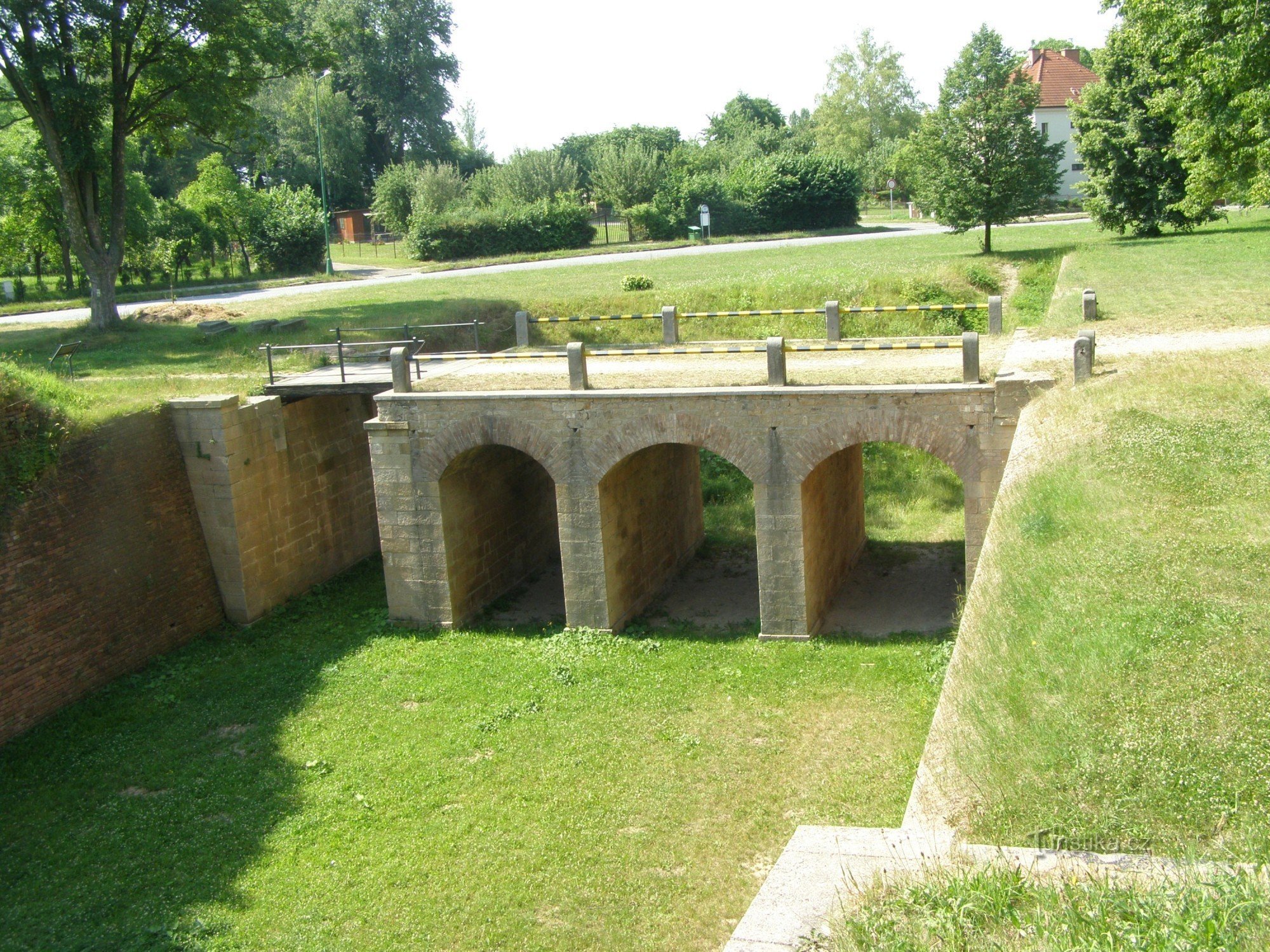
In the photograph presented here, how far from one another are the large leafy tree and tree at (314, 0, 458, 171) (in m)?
51.0

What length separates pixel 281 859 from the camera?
1320 cm

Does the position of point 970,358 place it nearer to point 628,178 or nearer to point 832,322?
point 832,322

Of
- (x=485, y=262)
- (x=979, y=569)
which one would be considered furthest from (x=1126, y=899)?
(x=485, y=262)

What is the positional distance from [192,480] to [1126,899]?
17.4 m

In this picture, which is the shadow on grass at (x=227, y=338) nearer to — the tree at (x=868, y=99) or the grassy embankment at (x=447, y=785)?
the grassy embankment at (x=447, y=785)

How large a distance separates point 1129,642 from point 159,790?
11847mm

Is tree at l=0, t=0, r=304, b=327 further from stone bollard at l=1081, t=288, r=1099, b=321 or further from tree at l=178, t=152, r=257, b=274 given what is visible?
tree at l=178, t=152, r=257, b=274

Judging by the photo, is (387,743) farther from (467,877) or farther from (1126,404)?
(1126,404)

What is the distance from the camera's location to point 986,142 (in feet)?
109

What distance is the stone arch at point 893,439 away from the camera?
55.5 ft

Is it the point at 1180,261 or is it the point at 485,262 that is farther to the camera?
the point at 485,262

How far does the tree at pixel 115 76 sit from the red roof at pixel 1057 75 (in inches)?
1737

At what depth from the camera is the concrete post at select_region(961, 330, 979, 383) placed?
54.9 feet

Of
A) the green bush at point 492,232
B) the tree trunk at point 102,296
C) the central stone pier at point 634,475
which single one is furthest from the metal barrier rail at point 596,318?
the green bush at point 492,232
